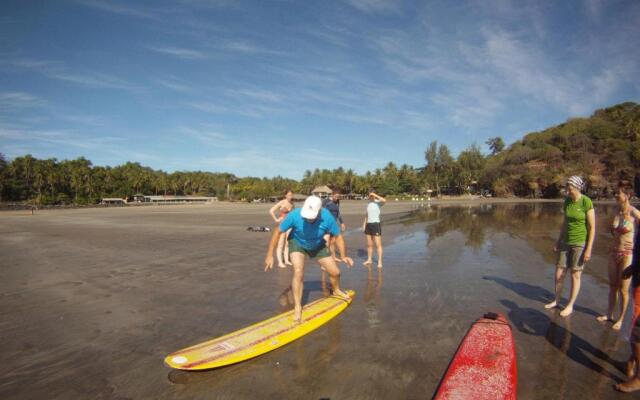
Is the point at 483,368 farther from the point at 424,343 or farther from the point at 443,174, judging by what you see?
the point at 443,174

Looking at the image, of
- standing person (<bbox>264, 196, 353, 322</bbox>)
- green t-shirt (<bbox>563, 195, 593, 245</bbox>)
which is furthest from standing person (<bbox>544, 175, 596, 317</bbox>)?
standing person (<bbox>264, 196, 353, 322</bbox>)

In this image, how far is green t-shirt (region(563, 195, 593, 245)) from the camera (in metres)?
5.65

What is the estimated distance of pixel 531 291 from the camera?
24.3ft

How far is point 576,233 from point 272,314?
5695mm

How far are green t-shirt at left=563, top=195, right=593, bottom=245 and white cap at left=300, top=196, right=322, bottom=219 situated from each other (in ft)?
15.0

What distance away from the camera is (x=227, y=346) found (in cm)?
435

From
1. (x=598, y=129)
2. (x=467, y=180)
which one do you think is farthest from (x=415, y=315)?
(x=598, y=129)

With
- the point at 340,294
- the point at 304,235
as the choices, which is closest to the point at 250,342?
the point at 304,235

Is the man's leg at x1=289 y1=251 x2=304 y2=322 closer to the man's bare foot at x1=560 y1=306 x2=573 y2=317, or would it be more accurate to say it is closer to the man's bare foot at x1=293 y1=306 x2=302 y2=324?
the man's bare foot at x1=293 y1=306 x2=302 y2=324

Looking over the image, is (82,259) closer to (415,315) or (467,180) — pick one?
(415,315)

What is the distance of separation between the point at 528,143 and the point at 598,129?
74.5 ft

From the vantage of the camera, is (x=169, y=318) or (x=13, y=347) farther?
(x=169, y=318)

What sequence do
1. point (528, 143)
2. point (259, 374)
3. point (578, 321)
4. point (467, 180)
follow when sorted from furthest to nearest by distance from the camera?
point (528, 143) → point (467, 180) → point (578, 321) → point (259, 374)

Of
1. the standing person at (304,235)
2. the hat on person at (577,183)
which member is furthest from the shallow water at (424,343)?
the hat on person at (577,183)
